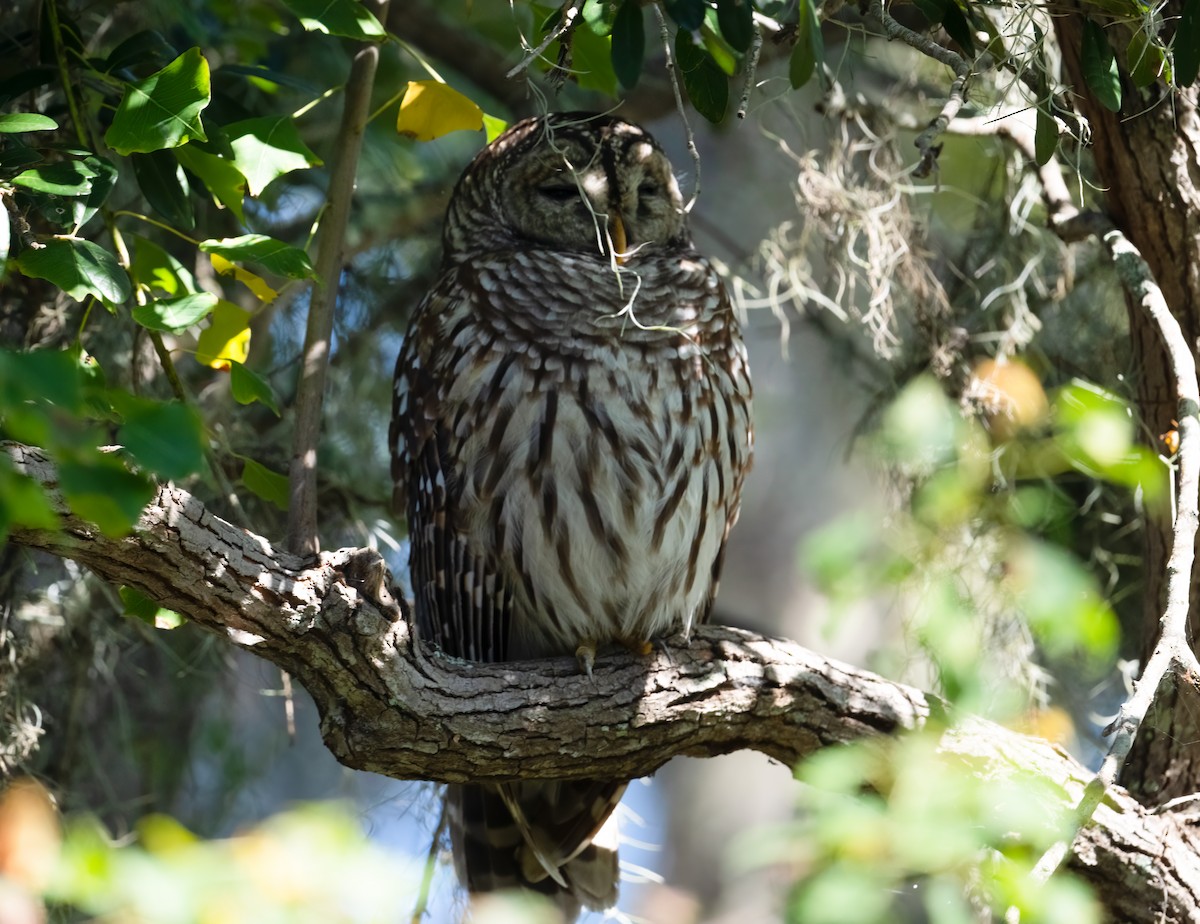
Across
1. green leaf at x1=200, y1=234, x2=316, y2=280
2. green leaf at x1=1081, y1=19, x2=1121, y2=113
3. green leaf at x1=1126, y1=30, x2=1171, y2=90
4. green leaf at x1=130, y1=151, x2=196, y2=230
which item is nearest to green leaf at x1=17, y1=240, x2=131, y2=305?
green leaf at x1=200, y1=234, x2=316, y2=280

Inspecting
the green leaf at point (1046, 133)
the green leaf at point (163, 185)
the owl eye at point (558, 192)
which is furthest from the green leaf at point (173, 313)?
the green leaf at point (1046, 133)

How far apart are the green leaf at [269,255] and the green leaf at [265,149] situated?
0.15m

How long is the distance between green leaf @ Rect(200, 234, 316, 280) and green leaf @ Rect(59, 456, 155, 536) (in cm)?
107

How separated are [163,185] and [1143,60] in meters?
1.93

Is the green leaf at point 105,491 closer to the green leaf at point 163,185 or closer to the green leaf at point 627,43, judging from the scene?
the green leaf at point 627,43

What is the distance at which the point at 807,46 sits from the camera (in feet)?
6.31

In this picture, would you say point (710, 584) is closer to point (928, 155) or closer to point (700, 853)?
point (928, 155)

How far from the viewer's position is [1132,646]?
3736 millimetres

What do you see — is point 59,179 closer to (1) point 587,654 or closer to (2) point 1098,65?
(1) point 587,654

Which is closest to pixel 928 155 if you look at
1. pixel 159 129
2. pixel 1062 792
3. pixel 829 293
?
pixel 1062 792

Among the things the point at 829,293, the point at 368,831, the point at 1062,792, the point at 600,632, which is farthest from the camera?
the point at 829,293

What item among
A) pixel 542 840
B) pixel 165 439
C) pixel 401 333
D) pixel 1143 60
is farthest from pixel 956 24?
pixel 401 333

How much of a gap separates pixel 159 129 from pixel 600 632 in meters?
1.55

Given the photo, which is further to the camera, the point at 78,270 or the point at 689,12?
the point at 78,270
